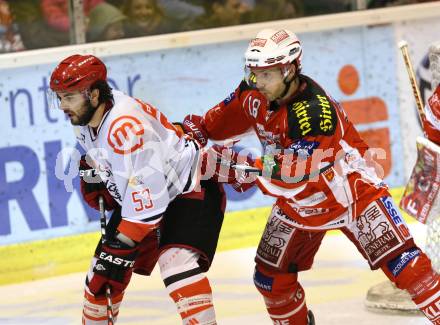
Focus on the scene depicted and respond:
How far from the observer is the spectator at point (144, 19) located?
6793 millimetres

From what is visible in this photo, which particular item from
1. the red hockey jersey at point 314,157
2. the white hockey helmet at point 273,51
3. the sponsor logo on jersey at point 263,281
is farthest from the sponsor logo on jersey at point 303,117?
the sponsor logo on jersey at point 263,281

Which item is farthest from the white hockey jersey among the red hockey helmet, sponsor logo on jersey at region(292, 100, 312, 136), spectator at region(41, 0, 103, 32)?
spectator at region(41, 0, 103, 32)

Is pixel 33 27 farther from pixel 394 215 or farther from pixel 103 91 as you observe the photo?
pixel 394 215

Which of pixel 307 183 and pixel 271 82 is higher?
pixel 271 82

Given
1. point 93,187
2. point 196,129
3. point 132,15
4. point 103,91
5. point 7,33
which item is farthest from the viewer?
point 132,15

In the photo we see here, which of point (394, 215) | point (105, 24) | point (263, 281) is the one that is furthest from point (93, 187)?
point (105, 24)

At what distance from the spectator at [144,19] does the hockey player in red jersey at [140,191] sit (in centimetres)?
222

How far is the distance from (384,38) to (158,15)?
4.29ft

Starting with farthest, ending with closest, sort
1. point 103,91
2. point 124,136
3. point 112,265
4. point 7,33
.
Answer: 1. point 7,33
2. point 112,265
3. point 103,91
4. point 124,136

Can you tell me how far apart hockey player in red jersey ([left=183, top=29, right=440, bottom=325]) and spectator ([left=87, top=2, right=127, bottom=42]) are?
2005mm

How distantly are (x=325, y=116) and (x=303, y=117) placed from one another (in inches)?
3.3

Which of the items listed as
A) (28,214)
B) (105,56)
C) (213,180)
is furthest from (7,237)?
(213,180)

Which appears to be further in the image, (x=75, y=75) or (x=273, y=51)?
(x=273, y=51)

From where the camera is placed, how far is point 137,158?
4340mm
